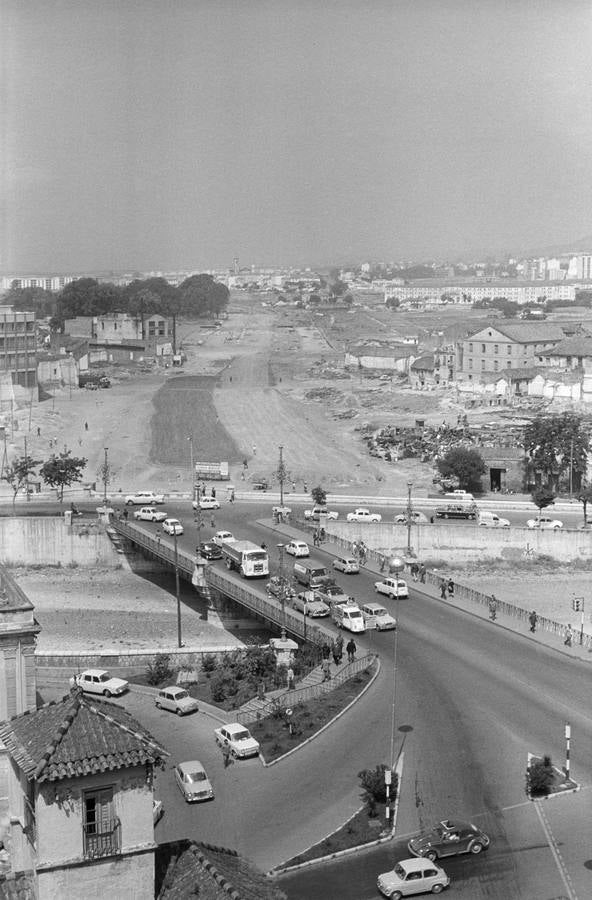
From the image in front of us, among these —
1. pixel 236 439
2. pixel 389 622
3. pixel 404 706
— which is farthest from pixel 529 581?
pixel 236 439

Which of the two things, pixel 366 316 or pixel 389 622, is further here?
pixel 366 316

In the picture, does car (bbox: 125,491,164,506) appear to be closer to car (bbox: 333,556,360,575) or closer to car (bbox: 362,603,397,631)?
car (bbox: 333,556,360,575)

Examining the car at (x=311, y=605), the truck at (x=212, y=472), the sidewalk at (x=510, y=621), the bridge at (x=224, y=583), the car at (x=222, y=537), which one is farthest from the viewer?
the truck at (x=212, y=472)

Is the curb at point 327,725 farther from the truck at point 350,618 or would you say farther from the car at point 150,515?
→ the car at point 150,515

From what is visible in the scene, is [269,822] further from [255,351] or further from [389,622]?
[255,351]

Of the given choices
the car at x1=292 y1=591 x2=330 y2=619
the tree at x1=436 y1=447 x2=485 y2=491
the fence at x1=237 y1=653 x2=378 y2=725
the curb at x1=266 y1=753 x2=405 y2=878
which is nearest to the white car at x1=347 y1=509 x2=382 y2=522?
the tree at x1=436 y1=447 x2=485 y2=491

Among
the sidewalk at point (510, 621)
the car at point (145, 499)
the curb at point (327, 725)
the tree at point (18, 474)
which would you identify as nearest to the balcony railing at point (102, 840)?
the curb at point (327, 725)

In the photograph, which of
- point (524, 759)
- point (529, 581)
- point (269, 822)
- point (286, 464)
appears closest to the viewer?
point (269, 822)
